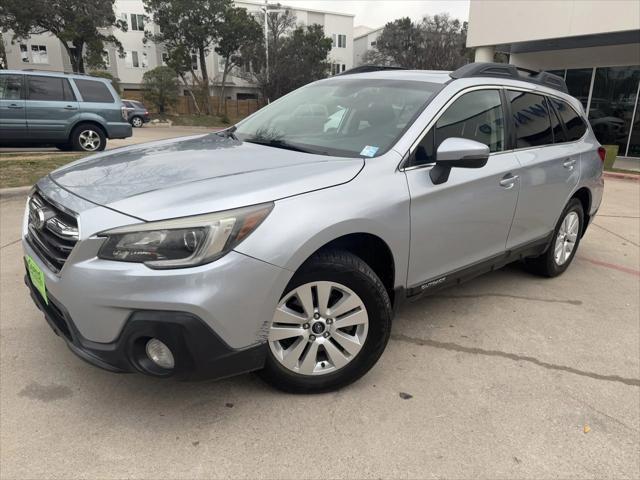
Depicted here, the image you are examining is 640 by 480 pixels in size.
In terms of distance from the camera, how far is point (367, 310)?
2576 millimetres

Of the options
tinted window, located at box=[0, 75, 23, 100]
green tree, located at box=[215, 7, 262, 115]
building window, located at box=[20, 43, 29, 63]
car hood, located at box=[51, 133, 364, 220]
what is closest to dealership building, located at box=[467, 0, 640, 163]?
tinted window, located at box=[0, 75, 23, 100]

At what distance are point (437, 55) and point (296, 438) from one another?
37.2m

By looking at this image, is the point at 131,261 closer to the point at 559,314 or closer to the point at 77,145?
the point at 559,314

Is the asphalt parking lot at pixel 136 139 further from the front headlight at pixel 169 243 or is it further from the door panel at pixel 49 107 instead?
the front headlight at pixel 169 243

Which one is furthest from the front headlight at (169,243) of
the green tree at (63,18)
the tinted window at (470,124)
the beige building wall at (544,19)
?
the green tree at (63,18)

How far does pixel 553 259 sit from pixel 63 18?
40.4 m

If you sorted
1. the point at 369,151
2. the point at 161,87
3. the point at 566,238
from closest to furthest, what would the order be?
the point at 369,151 < the point at 566,238 < the point at 161,87

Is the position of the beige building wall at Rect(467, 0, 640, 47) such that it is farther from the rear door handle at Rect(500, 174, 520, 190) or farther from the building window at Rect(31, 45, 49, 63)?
the building window at Rect(31, 45, 49, 63)

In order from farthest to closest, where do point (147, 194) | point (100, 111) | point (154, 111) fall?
point (154, 111), point (100, 111), point (147, 194)

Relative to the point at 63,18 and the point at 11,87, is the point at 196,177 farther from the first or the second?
the point at 63,18

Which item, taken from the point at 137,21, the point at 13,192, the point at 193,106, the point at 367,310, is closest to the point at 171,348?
the point at 367,310

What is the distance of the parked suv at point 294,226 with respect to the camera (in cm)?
204

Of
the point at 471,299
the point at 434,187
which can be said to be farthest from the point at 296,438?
the point at 471,299

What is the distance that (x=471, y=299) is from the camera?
4.00 meters
